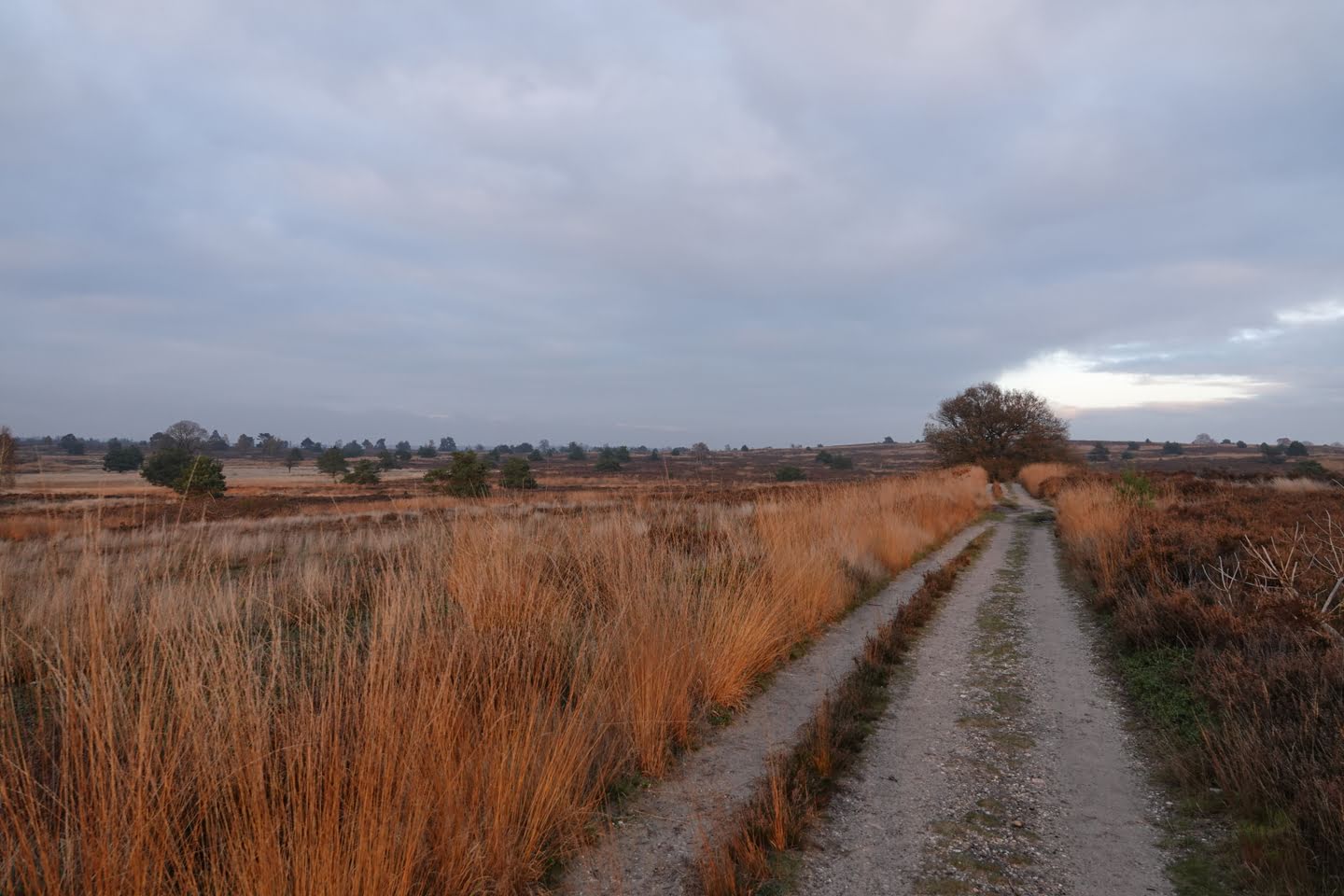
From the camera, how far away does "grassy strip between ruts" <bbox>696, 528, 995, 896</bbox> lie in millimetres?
2934

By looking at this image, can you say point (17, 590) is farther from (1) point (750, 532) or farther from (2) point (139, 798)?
(1) point (750, 532)

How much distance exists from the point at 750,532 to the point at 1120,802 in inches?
262

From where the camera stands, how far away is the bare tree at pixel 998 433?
5153cm

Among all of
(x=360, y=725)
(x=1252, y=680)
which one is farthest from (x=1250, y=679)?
(x=360, y=725)

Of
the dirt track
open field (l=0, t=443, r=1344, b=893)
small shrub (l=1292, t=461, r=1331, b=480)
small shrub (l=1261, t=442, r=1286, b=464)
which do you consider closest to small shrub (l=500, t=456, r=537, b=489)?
open field (l=0, t=443, r=1344, b=893)

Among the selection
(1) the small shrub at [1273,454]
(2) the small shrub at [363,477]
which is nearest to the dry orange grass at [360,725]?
(2) the small shrub at [363,477]

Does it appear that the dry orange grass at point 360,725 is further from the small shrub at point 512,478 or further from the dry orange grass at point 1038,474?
the dry orange grass at point 1038,474

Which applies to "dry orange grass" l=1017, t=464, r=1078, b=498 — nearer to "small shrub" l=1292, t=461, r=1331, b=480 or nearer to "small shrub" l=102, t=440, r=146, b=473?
"small shrub" l=1292, t=461, r=1331, b=480

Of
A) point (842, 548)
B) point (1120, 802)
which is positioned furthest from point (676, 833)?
point (842, 548)

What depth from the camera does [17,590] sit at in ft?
22.7

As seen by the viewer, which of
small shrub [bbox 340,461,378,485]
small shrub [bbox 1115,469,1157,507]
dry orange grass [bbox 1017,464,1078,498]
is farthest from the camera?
dry orange grass [bbox 1017,464,1078,498]

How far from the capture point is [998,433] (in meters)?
53.7

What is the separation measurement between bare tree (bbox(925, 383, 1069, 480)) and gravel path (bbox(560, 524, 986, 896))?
52353mm

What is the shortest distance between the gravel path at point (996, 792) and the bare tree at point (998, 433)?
5125 cm
